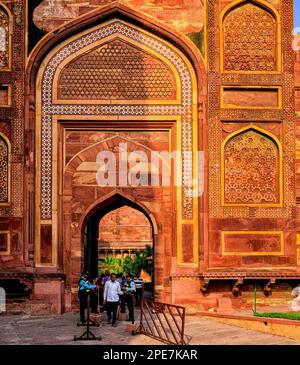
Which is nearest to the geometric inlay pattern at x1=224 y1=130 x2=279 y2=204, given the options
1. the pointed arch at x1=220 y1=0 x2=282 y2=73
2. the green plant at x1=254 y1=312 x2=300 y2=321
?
the pointed arch at x1=220 y1=0 x2=282 y2=73

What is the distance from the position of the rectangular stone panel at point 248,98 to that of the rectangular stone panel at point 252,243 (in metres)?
2.86

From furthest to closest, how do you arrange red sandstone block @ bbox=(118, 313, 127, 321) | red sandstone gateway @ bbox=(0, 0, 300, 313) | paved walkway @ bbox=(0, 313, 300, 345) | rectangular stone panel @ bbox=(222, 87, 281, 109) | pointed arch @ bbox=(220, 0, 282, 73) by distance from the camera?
1. pointed arch @ bbox=(220, 0, 282, 73)
2. rectangular stone panel @ bbox=(222, 87, 281, 109)
3. red sandstone gateway @ bbox=(0, 0, 300, 313)
4. red sandstone block @ bbox=(118, 313, 127, 321)
5. paved walkway @ bbox=(0, 313, 300, 345)

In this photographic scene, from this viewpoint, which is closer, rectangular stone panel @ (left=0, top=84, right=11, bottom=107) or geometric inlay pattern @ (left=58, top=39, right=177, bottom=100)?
rectangular stone panel @ (left=0, top=84, right=11, bottom=107)

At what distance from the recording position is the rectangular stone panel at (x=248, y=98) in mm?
18688

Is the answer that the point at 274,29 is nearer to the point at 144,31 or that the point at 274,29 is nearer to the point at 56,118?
the point at 144,31

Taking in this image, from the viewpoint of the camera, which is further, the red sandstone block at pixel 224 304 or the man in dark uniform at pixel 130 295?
the red sandstone block at pixel 224 304

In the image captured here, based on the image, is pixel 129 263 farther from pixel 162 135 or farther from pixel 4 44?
pixel 4 44

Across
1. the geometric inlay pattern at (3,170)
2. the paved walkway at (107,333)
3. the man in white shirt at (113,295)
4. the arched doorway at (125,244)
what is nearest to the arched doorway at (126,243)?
the arched doorway at (125,244)

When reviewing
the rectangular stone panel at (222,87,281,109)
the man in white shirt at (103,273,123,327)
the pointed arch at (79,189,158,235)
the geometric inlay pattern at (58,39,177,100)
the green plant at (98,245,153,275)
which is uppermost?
the geometric inlay pattern at (58,39,177,100)

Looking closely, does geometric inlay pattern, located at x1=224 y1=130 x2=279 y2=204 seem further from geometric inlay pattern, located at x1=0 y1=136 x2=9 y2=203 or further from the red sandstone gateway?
geometric inlay pattern, located at x1=0 y1=136 x2=9 y2=203

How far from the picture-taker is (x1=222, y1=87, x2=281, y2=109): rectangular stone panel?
18.7 metres

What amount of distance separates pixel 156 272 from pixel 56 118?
4.12 m

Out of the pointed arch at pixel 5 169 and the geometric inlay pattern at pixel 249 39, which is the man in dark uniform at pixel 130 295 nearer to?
the pointed arch at pixel 5 169

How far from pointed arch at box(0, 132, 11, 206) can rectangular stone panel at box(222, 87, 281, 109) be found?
491 cm
